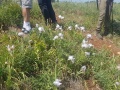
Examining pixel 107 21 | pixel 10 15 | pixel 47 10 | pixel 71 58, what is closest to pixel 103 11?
pixel 107 21

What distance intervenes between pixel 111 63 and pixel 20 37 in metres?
1.37

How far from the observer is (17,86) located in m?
3.37

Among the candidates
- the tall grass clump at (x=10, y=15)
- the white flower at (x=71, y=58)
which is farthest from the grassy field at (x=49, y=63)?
the tall grass clump at (x=10, y=15)

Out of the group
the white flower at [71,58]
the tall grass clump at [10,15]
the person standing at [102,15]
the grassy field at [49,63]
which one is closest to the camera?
the grassy field at [49,63]

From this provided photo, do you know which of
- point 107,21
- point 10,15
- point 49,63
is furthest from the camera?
point 107,21

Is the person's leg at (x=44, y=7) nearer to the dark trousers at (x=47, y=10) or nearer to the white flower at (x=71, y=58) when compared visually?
the dark trousers at (x=47, y=10)

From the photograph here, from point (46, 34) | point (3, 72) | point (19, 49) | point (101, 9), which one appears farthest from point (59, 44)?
point (101, 9)

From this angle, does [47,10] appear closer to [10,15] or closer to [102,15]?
[10,15]

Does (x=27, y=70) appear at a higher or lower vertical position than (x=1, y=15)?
lower

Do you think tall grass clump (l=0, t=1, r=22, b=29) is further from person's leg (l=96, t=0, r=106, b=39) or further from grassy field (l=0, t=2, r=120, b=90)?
person's leg (l=96, t=0, r=106, b=39)

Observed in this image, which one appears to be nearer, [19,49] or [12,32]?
[19,49]

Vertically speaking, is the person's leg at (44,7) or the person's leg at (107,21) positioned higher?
the person's leg at (44,7)

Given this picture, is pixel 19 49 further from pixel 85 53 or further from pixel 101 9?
pixel 101 9

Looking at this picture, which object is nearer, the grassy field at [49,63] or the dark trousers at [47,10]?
the grassy field at [49,63]
